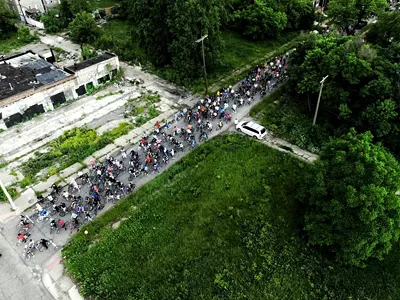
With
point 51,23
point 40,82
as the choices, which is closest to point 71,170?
point 40,82

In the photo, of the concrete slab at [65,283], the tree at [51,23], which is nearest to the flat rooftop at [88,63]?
the tree at [51,23]

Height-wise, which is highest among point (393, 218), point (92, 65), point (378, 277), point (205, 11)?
point (205, 11)

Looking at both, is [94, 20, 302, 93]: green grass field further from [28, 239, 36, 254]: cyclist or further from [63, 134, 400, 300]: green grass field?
[28, 239, 36, 254]: cyclist

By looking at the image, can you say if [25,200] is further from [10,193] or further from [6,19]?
[6,19]

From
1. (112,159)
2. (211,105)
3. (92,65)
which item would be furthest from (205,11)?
(112,159)

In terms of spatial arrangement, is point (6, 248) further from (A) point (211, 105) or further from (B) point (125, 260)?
(A) point (211, 105)

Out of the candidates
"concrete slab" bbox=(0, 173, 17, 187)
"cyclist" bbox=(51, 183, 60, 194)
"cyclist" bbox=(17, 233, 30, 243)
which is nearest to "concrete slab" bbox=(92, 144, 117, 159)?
"cyclist" bbox=(51, 183, 60, 194)
